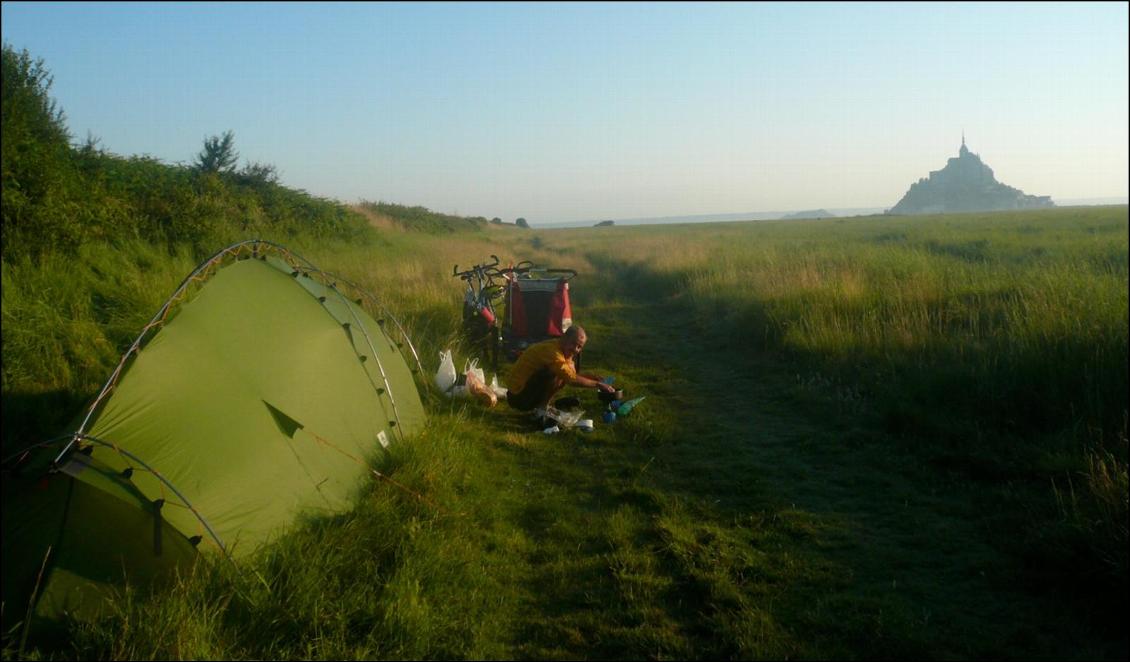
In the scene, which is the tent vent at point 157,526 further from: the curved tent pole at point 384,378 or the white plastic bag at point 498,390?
the white plastic bag at point 498,390

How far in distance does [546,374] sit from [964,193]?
114m

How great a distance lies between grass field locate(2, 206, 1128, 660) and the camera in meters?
3.44

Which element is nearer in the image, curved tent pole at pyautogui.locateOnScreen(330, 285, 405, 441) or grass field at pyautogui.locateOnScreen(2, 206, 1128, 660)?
grass field at pyautogui.locateOnScreen(2, 206, 1128, 660)

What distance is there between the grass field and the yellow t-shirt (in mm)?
416

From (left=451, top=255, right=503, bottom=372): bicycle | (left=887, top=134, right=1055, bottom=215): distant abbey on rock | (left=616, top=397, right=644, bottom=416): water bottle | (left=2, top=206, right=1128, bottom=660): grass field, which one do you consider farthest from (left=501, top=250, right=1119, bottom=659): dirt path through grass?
(left=887, top=134, right=1055, bottom=215): distant abbey on rock

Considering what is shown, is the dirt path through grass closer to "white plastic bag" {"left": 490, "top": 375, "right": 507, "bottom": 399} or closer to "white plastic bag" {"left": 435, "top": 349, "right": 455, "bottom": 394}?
"white plastic bag" {"left": 490, "top": 375, "right": 507, "bottom": 399}

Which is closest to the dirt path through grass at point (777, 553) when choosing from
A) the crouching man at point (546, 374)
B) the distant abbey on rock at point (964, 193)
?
the crouching man at point (546, 374)

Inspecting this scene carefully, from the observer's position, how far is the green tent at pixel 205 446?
3586mm

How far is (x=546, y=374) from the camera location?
23.6ft

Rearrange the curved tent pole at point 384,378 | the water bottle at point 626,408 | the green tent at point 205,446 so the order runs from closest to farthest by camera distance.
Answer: the green tent at point 205,446, the curved tent pole at point 384,378, the water bottle at point 626,408

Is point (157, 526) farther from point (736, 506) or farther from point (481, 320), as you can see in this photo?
point (481, 320)

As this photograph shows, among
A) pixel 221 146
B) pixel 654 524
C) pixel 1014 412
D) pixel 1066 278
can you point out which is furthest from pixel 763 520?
pixel 221 146

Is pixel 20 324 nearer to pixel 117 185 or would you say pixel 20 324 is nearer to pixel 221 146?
pixel 117 185

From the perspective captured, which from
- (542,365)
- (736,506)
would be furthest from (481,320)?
(736,506)
